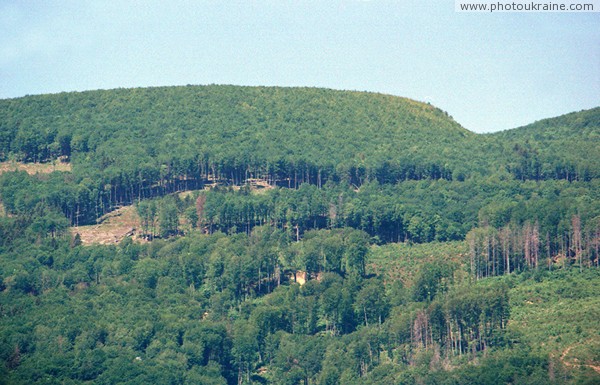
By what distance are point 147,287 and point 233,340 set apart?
2225cm

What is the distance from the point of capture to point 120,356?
548ft

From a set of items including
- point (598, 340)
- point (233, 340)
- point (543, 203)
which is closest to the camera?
point (598, 340)

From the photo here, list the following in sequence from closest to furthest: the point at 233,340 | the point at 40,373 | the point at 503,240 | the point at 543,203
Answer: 1. the point at 40,373
2. the point at 233,340
3. the point at 503,240
4. the point at 543,203

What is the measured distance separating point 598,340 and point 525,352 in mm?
9431

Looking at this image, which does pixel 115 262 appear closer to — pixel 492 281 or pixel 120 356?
pixel 120 356

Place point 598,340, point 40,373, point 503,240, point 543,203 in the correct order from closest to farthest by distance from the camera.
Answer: point 598,340
point 40,373
point 503,240
point 543,203

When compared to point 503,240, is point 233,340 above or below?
below

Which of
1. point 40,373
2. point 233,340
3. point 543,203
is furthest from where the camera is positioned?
point 543,203

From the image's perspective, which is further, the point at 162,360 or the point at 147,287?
the point at 147,287

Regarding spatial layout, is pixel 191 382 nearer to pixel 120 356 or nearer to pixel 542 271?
pixel 120 356

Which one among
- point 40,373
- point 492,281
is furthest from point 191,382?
point 492,281

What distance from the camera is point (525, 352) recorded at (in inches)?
6043

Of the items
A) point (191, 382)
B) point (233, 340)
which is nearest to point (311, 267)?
point (233, 340)

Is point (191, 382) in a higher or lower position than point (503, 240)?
lower
